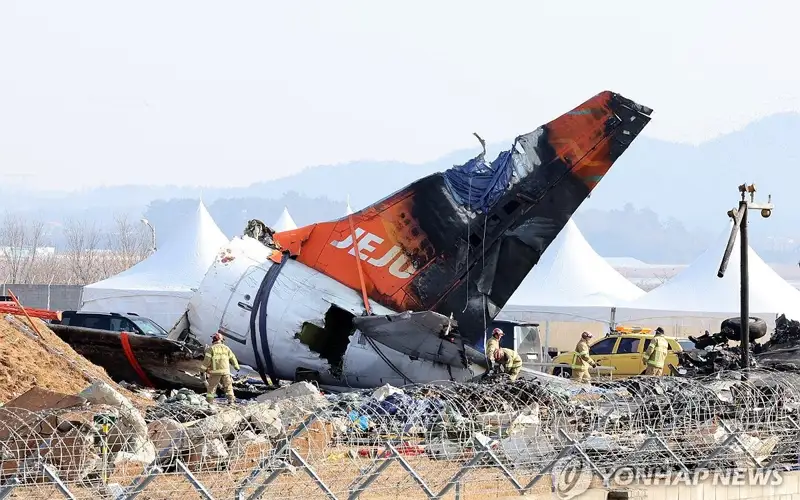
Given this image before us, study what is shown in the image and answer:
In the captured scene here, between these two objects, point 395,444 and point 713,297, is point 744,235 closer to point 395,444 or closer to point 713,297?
point 395,444

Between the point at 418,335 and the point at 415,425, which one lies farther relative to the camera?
the point at 418,335

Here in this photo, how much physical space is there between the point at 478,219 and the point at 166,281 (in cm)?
2312

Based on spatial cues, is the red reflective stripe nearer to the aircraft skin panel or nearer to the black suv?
the aircraft skin panel

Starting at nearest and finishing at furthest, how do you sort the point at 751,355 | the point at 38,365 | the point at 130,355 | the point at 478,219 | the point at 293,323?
the point at 38,365 < the point at 751,355 < the point at 293,323 < the point at 478,219 < the point at 130,355

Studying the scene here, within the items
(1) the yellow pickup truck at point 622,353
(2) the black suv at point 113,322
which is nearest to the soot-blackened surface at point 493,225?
(1) the yellow pickup truck at point 622,353

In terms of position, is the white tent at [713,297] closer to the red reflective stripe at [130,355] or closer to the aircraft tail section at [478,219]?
the aircraft tail section at [478,219]

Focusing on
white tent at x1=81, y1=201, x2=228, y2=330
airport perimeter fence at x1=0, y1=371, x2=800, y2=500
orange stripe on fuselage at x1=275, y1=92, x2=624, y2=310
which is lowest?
white tent at x1=81, y1=201, x2=228, y2=330

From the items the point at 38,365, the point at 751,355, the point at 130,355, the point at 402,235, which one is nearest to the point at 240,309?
the point at 130,355

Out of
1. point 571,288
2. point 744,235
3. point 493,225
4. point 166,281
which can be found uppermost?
point 744,235

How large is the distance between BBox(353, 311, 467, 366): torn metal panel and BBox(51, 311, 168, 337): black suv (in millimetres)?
8409

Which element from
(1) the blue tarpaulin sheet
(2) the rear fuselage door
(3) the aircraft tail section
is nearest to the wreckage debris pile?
(3) the aircraft tail section

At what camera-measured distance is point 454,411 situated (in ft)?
40.8

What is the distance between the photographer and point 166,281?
42.0 m

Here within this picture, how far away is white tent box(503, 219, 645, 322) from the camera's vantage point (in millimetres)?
39438
